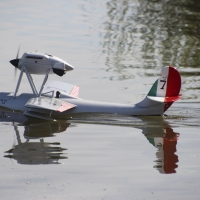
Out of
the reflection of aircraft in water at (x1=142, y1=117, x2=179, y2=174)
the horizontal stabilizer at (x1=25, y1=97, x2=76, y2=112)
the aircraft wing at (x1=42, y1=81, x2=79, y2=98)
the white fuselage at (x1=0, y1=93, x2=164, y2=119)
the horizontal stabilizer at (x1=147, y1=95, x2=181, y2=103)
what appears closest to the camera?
the reflection of aircraft in water at (x1=142, y1=117, x2=179, y2=174)

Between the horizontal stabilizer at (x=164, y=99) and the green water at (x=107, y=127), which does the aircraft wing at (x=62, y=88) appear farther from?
the horizontal stabilizer at (x=164, y=99)

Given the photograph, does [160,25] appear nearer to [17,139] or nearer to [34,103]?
[34,103]

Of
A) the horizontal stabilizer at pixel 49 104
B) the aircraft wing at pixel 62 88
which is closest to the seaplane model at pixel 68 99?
the horizontal stabilizer at pixel 49 104

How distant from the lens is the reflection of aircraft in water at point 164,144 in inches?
471

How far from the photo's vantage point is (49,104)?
51.5ft

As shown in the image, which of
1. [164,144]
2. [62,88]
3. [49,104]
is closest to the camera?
[164,144]

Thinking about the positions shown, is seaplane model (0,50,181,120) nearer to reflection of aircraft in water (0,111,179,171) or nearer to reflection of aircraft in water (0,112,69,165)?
reflection of aircraft in water (0,111,179,171)

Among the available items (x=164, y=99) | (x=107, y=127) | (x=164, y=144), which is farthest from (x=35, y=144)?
(x=164, y=99)

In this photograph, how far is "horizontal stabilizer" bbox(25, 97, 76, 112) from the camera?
604 inches

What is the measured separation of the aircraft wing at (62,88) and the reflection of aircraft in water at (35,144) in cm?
152

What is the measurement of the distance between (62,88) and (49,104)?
1760mm

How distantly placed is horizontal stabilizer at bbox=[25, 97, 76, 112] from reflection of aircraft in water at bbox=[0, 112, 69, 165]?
0.41 m

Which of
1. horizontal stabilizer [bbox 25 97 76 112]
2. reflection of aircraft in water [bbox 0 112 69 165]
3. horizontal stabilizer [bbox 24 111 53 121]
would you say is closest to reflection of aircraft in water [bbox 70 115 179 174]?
horizontal stabilizer [bbox 25 97 76 112]

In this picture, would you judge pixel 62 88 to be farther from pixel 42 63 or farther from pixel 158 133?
pixel 158 133
